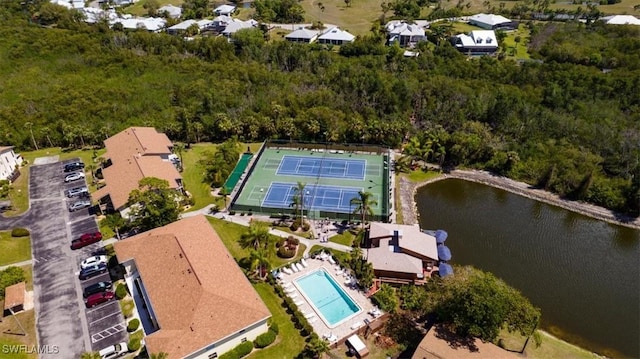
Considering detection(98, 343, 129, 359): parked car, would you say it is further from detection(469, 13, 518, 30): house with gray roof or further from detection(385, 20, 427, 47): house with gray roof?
detection(469, 13, 518, 30): house with gray roof

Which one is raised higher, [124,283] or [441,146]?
[441,146]

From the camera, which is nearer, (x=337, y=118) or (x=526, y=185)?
(x=526, y=185)

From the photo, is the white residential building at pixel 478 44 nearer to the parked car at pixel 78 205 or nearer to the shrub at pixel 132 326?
the parked car at pixel 78 205

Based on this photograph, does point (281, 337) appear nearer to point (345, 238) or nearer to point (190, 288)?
point (190, 288)

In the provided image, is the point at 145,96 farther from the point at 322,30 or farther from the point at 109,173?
the point at 322,30

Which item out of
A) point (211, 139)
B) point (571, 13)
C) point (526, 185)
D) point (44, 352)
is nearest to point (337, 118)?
point (211, 139)
